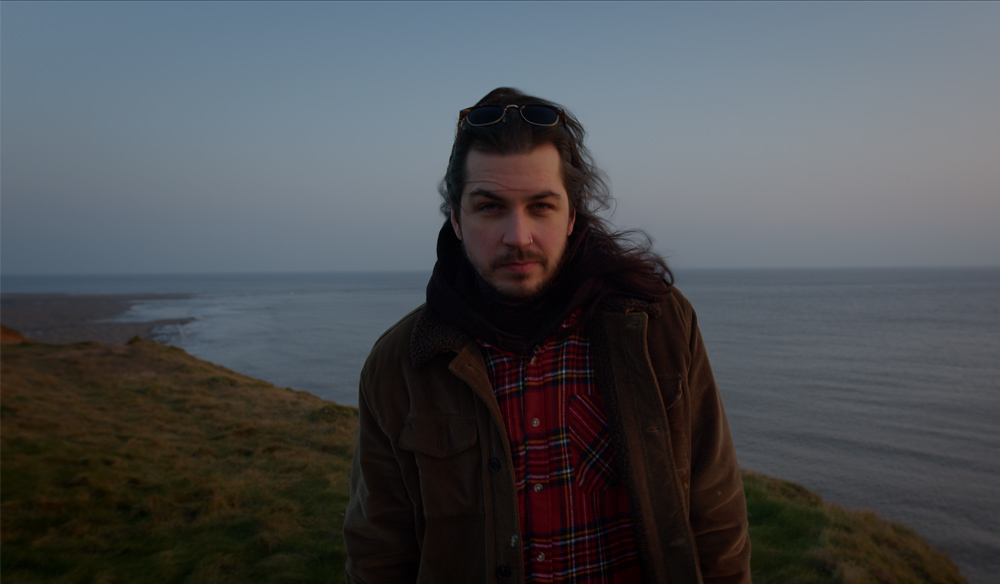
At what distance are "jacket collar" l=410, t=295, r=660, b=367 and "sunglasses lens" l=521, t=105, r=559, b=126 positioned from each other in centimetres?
72

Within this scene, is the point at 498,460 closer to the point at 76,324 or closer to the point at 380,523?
the point at 380,523

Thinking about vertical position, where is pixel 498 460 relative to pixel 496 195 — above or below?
below

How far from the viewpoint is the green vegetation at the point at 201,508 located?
477cm

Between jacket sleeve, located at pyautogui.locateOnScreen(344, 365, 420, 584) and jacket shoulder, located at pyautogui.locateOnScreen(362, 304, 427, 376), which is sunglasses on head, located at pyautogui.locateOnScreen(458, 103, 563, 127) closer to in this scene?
jacket shoulder, located at pyautogui.locateOnScreen(362, 304, 427, 376)

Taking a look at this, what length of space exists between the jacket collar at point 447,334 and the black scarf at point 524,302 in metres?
0.03

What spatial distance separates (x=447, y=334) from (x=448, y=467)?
489 millimetres

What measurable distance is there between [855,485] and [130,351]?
812 inches

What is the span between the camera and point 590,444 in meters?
2.00

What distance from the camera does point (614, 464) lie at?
1993mm

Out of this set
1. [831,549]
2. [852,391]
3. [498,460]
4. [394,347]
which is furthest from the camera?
[852,391]

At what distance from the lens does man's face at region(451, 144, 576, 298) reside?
1.99 meters

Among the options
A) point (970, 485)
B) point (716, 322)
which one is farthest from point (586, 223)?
point (716, 322)

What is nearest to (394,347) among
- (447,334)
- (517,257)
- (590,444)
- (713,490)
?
(447,334)

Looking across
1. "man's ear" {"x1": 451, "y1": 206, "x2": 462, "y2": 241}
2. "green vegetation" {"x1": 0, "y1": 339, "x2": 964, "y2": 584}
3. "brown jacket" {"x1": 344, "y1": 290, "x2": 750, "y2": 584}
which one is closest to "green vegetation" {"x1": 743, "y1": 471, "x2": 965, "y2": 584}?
"green vegetation" {"x1": 0, "y1": 339, "x2": 964, "y2": 584}
